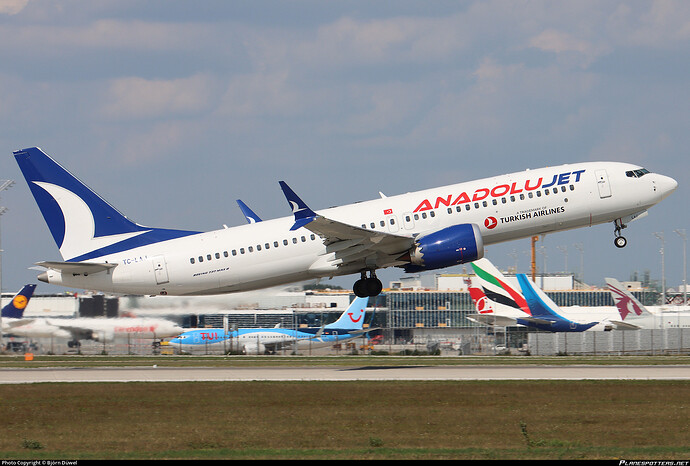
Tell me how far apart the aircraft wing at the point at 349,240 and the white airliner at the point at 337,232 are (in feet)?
0.20

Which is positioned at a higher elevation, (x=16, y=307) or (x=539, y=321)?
(x=16, y=307)

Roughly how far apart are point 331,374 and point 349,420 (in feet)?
52.2

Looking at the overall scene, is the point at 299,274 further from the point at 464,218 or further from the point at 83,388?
the point at 83,388

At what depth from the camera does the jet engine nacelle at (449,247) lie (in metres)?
43.7

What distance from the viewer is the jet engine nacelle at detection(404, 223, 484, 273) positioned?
4372 centimetres

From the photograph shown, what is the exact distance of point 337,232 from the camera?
4403 centimetres

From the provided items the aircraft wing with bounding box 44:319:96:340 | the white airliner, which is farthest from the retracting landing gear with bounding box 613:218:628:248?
the aircraft wing with bounding box 44:319:96:340

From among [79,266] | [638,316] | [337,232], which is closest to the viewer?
[337,232]

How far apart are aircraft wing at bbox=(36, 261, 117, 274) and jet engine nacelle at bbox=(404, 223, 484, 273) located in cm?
1605

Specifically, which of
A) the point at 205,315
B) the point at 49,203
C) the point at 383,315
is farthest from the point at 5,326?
the point at 383,315

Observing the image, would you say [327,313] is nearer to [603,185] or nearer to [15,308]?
[15,308]

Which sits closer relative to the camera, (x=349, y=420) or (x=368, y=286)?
(x=349, y=420)

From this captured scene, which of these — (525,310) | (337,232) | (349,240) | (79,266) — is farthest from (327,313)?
(337,232)

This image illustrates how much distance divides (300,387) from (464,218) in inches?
521
